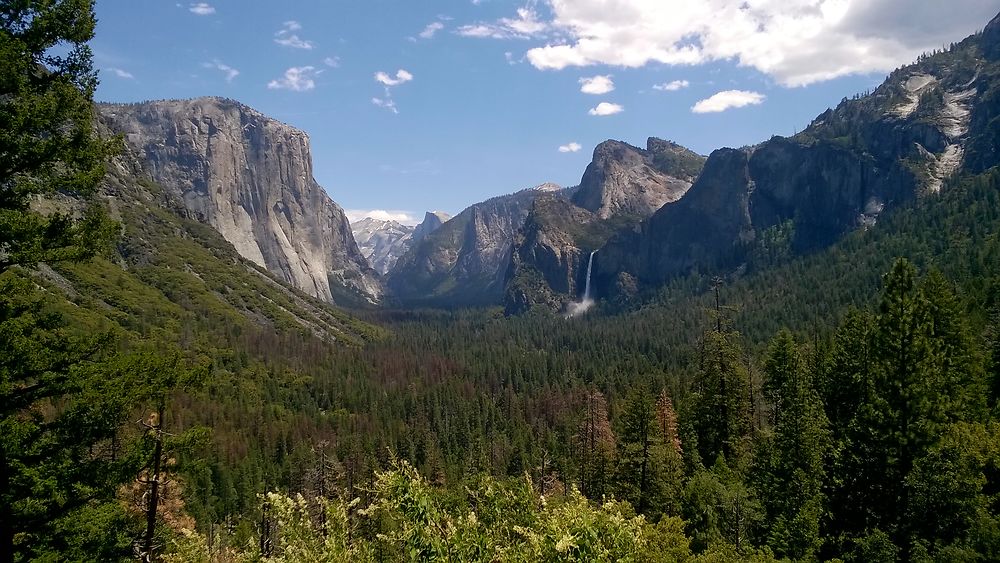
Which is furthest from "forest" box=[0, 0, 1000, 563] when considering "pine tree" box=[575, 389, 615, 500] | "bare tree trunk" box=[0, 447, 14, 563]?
"pine tree" box=[575, 389, 615, 500]

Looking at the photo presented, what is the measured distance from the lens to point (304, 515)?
11008mm

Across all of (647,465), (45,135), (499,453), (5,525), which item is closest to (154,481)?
(5,525)

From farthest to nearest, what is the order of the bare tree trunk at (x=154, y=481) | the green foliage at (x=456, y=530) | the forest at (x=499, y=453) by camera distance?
the bare tree trunk at (x=154, y=481), the forest at (x=499, y=453), the green foliage at (x=456, y=530)

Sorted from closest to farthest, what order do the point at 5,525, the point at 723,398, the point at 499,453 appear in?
1. the point at 5,525
2. the point at 723,398
3. the point at 499,453

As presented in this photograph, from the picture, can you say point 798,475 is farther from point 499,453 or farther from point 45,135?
point 499,453

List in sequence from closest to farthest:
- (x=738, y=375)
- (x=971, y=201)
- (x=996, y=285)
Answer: (x=738, y=375) < (x=996, y=285) < (x=971, y=201)

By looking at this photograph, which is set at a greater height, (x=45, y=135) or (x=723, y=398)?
(x=45, y=135)

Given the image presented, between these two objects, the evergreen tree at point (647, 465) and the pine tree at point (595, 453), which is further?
the pine tree at point (595, 453)

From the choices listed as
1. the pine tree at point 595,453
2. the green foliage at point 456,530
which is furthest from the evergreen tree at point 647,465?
the green foliage at point 456,530

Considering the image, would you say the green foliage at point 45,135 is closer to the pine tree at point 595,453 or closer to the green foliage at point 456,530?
the green foliage at point 456,530

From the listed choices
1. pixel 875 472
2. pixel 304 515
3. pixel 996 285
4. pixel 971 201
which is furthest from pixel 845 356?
pixel 971 201

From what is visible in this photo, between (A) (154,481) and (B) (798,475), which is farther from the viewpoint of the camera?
(B) (798,475)

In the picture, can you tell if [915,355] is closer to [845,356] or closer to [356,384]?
[845,356]

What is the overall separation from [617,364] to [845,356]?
115 m
